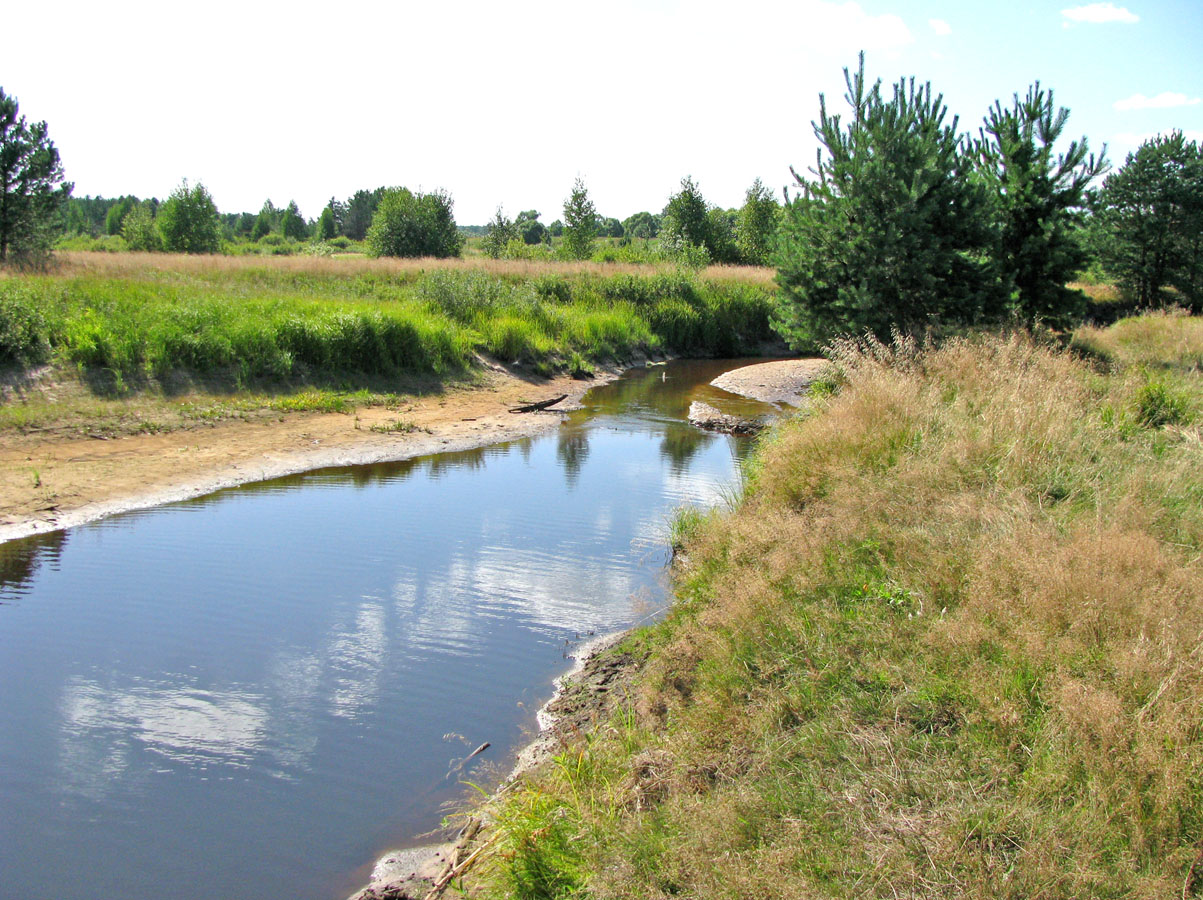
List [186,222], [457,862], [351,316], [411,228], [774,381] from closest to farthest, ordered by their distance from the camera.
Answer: [457,862]
[351,316]
[774,381]
[411,228]
[186,222]

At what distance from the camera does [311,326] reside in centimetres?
1686

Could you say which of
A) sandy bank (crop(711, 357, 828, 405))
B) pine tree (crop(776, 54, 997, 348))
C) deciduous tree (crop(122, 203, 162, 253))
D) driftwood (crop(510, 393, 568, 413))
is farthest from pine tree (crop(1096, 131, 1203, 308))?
deciduous tree (crop(122, 203, 162, 253))

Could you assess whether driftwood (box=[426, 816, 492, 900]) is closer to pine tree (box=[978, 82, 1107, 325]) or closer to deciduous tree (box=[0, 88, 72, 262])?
pine tree (box=[978, 82, 1107, 325])

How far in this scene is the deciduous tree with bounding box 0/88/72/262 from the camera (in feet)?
87.0

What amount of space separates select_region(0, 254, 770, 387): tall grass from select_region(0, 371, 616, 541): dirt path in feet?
6.92

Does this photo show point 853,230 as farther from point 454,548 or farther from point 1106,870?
point 1106,870

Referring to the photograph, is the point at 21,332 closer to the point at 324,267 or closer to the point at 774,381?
the point at 324,267

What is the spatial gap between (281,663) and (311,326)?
1204cm

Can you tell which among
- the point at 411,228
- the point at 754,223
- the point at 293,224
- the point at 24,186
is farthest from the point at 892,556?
the point at 293,224

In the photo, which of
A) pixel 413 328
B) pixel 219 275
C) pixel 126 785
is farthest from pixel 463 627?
pixel 219 275

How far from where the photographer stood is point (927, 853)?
3.07 meters

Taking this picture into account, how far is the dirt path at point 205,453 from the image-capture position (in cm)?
990

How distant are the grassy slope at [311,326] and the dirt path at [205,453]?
78 cm

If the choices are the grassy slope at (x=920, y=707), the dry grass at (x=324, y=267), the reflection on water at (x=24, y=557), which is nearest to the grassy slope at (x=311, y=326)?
the dry grass at (x=324, y=267)
